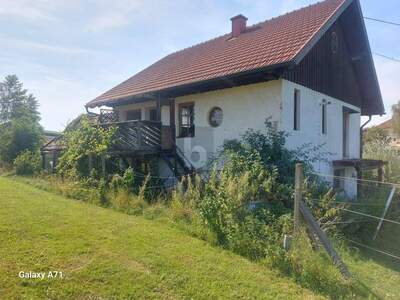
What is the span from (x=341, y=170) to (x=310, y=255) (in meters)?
9.99

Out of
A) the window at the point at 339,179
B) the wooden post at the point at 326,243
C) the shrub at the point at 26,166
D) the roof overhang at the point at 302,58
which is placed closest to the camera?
the wooden post at the point at 326,243

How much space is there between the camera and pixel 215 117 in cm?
1103

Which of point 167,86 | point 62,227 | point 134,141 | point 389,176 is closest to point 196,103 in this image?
point 167,86

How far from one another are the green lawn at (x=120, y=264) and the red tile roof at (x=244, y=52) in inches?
219


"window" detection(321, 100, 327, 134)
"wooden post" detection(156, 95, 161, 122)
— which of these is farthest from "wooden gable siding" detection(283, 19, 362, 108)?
"wooden post" detection(156, 95, 161, 122)

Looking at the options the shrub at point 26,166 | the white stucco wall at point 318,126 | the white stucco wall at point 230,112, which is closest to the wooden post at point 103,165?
the white stucco wall at point 230,112

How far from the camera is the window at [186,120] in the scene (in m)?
11.8

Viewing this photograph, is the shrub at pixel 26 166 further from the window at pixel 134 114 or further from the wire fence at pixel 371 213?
the wire fence at pixel 371 213

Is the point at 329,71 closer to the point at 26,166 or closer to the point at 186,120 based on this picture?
the point at 186,120

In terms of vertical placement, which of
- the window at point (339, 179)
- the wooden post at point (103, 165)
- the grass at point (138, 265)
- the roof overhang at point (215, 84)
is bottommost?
the grass at point (138, 265)

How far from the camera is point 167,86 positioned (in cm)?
1143

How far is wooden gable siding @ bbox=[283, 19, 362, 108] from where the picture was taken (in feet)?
33.9

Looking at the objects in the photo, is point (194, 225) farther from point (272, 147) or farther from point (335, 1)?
point (335, 1)

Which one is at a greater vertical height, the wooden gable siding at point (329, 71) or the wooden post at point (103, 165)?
the wooden gable siding at point (329, 71)
